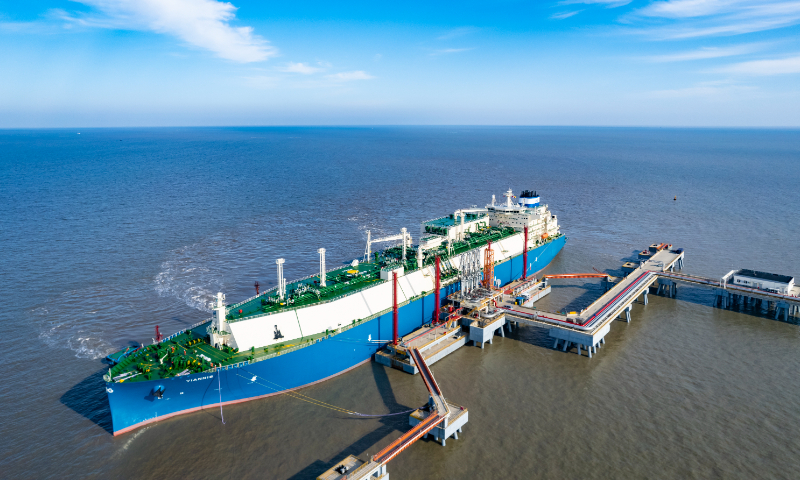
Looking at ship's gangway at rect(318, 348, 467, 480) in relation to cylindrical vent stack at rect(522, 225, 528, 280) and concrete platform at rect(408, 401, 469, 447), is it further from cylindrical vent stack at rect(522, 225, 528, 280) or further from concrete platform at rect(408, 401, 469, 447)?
cylindrical vent stack at rect(522, 225, 528, 280)

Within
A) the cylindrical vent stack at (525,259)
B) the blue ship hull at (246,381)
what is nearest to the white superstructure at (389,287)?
the cylindrical vent stack at (525,259)

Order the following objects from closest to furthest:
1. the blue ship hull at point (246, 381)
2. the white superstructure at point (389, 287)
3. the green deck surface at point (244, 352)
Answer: the blue ship hull at point (246, 381) → the green deck surface at point (244, 352) → the white superstructure at point (389, 287)

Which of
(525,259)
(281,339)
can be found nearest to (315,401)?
(281,339)

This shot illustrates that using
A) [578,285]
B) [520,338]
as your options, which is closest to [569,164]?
[578,285]

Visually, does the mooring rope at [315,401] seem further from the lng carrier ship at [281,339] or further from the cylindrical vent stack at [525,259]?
the cylindrical vent stack at [525,259]

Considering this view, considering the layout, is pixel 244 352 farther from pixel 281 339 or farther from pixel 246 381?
pixel 281 339

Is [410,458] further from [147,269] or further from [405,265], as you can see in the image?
[147,269]
